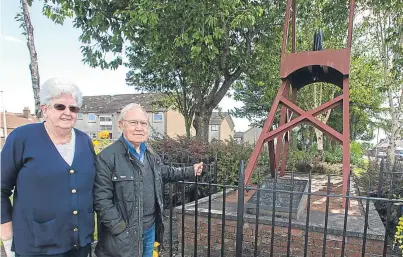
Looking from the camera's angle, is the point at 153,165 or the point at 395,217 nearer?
the point at 153,165

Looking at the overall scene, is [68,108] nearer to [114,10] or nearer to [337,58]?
[337,58]

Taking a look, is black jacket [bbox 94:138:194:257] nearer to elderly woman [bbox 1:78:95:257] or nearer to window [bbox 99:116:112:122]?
elderly woman [bbox 1:78:95:257]

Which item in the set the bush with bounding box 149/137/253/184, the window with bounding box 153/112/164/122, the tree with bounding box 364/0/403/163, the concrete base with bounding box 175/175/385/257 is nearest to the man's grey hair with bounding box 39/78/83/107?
the concrete base with bounding box 175/175/385/257

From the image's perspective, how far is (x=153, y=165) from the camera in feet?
7.39

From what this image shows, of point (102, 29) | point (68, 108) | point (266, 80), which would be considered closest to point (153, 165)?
point (68, 108)

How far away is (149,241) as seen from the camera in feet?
7.78

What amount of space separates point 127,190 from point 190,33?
546 cm

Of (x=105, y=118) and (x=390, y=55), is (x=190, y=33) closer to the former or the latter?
(x=390, y=55)

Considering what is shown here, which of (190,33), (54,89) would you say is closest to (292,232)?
(54,89)

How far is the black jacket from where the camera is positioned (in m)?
1.96

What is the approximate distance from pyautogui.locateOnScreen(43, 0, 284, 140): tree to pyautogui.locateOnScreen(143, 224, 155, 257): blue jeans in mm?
4584

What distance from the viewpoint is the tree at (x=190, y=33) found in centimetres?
624

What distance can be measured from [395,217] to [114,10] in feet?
25.6

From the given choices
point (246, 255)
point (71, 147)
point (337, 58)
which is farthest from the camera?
point (337, 58)
